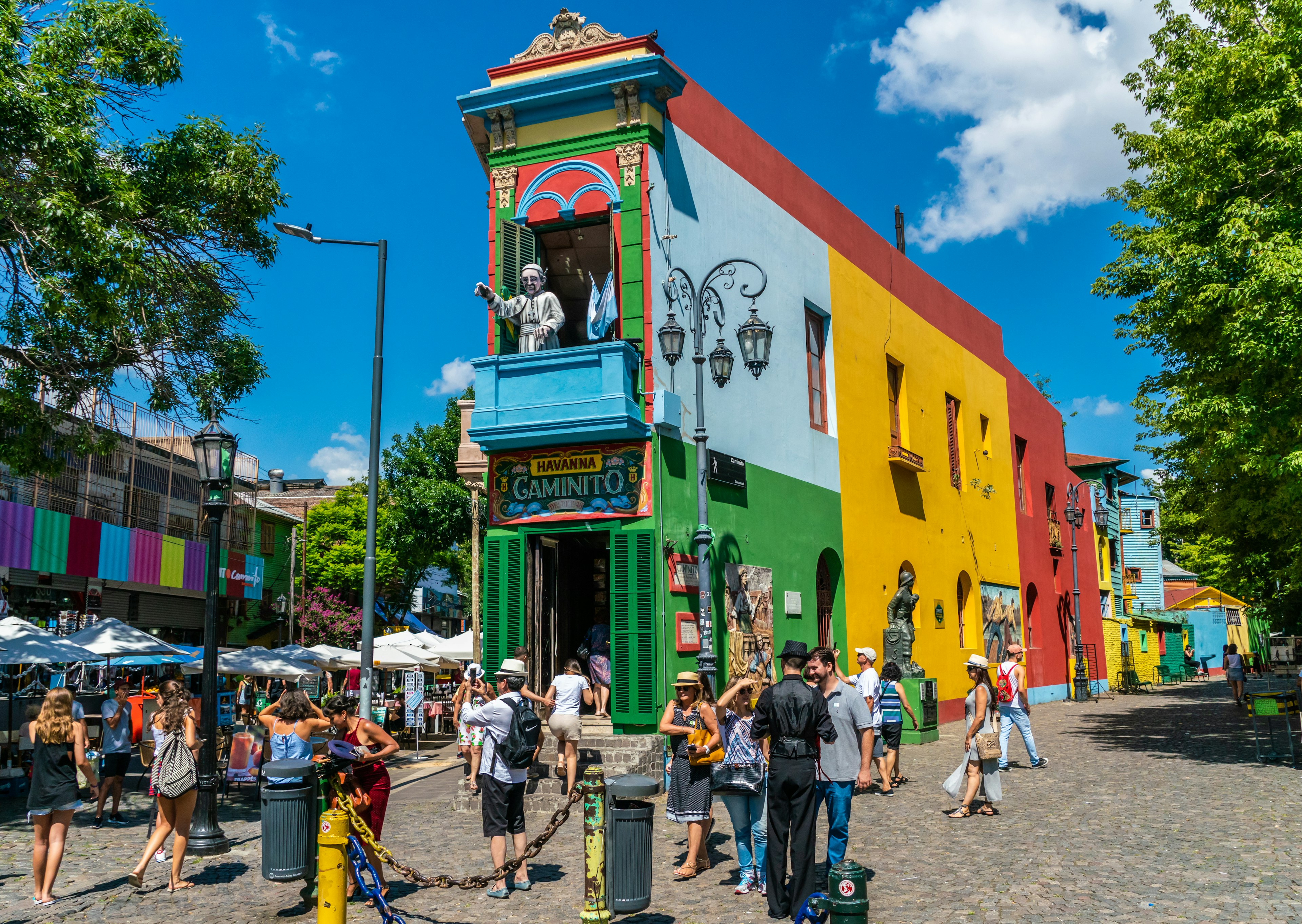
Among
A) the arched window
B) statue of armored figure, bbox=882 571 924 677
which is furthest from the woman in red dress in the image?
statue of armored figure, bbox=882 571 924 677

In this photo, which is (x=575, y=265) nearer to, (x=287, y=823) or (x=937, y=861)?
(x=937, y=861)

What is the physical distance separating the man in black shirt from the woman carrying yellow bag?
1179 mm

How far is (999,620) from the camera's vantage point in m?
26.8

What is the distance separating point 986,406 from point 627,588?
57.4 ft

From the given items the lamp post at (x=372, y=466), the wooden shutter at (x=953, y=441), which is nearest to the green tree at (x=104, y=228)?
the lamp post at (x=372, y=466)

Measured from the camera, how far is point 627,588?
13.9 meters

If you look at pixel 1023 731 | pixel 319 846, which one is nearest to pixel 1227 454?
pixel 1023 731

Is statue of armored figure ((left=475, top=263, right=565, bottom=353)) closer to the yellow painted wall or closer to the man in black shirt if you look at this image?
the yellow painted wall

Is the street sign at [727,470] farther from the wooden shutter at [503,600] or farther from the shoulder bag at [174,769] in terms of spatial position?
the shoulder bag at [174,769]

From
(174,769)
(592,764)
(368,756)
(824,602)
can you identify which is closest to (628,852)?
(368,756)

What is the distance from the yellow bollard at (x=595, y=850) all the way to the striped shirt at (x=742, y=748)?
4.66 ft

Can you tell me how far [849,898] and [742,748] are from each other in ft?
9.20

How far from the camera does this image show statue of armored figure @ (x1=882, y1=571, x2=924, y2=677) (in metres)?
19.7

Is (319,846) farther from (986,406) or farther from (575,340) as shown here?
(986,406)
